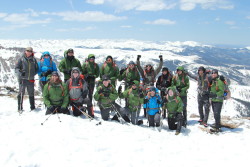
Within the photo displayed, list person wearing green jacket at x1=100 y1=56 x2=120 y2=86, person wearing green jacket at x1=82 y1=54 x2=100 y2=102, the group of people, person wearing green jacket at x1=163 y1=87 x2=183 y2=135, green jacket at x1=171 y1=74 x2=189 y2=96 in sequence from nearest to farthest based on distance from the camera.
A: 1. the group of people
2. person wearing green jacket at x1=163 y1=87 x2=183 y2=135
3. green jacket at x1=171 y1=74 x2=189 y2=96
4. person wearing green jacket at x1=82 y1=54 x2=100 y2=102
5. person wearing green jacket at x1=100 y1=56 x2=120 y2=86

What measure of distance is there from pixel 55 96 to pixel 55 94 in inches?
4.5

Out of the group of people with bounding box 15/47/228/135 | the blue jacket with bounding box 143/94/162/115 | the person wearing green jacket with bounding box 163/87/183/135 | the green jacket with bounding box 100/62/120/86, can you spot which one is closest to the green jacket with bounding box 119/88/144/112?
the group of people with bounding box 15/47/228/135

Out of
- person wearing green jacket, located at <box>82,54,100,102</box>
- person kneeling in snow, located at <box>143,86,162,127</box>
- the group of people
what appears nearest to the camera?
the group of people

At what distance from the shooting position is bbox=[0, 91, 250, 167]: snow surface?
6934 mm

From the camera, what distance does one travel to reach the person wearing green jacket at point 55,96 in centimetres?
1112

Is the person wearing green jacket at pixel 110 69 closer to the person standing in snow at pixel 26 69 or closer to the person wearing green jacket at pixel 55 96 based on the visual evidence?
the person wearing green jacket at pixel 55 96

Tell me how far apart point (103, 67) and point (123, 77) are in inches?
68.7

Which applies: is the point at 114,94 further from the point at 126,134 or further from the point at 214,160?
the point at 214,160

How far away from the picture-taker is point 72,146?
7.59 m

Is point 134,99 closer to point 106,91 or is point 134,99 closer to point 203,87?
point 106,91

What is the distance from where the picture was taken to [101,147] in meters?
7.99

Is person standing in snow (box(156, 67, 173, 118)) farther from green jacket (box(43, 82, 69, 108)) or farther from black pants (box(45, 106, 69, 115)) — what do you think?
black pants (box(45, 106, 69, 115))

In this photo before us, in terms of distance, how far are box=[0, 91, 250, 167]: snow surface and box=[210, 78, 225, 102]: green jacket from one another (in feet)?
7.90

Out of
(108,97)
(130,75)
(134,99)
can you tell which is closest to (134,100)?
(134,99)
